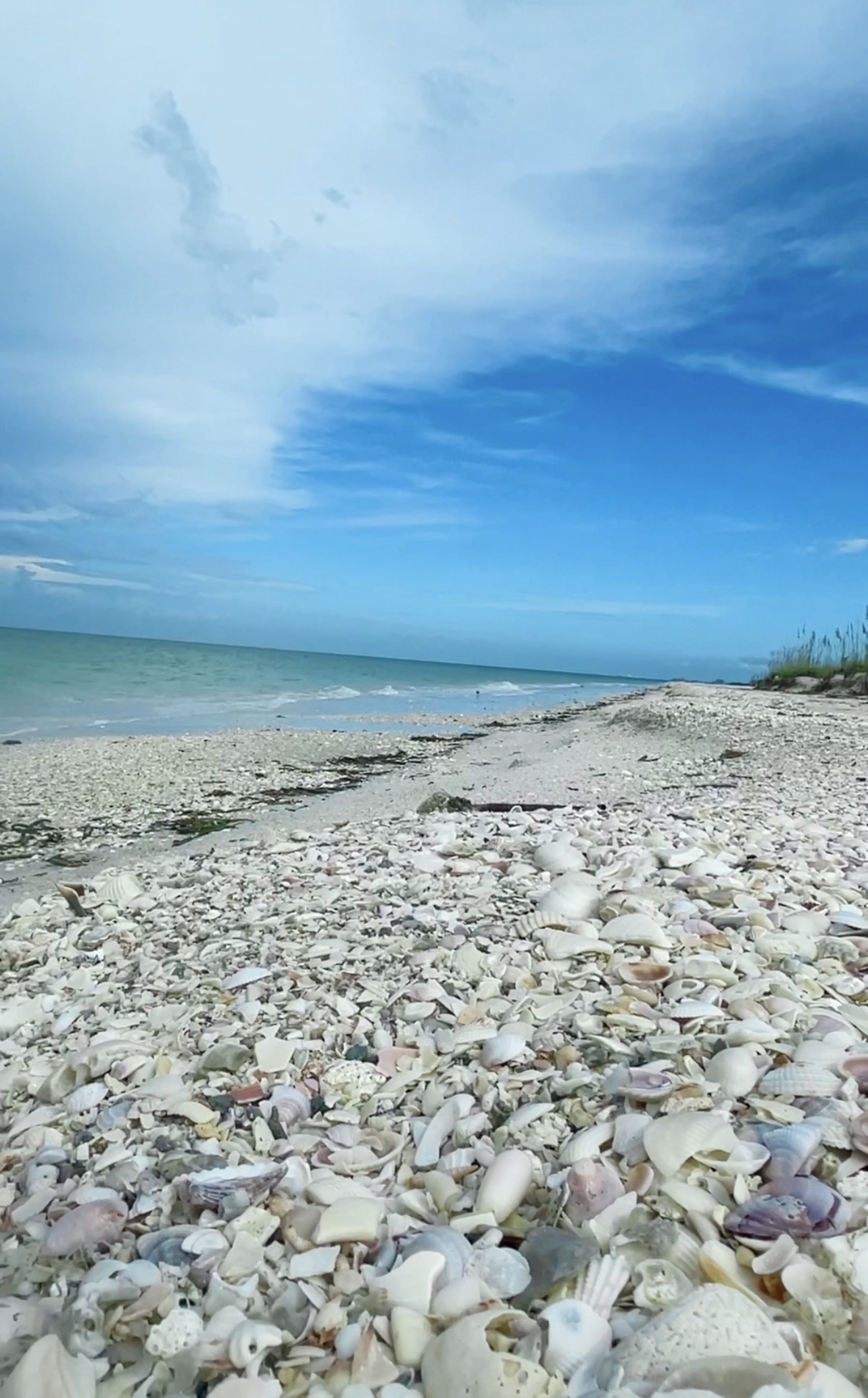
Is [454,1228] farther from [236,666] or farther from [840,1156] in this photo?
[236,666]

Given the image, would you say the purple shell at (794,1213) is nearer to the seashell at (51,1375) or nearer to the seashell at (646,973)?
the seashell at (646,973)

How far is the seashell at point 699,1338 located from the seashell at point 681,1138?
375mm

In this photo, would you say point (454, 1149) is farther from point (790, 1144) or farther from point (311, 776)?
point (311, 776)

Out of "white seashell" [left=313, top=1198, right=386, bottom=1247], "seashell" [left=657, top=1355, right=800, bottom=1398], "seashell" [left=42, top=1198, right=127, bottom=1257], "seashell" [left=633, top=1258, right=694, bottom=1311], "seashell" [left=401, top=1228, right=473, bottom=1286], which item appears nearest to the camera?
"seashell" [left=657, top=1355, right=800, bottom=1398]

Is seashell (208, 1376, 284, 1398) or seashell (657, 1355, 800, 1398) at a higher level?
seashell (657, 1355, 800, 1398)

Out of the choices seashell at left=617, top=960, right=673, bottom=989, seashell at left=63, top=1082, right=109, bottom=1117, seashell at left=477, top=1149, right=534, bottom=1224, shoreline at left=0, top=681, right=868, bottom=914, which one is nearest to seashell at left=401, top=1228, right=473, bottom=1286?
seashell at left=477, top=1149, right=534, bottom=1224

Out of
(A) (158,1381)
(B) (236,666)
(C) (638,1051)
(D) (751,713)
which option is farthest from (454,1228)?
(B) (236,666)

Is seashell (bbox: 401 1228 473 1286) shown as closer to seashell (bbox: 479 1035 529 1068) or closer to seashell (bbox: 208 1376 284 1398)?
seashell (bbox: 208 1376 284 1398)

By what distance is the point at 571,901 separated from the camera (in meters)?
3.66

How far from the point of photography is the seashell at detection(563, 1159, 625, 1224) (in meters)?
1.82

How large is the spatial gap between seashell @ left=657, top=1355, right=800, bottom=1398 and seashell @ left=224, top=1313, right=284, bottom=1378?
2.28 ft

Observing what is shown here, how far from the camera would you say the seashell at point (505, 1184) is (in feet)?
6.15

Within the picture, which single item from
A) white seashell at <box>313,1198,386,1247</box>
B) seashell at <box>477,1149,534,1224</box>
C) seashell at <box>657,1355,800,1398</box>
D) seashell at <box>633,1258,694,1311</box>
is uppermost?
seashell at <box>657,1355,800,1398</box>

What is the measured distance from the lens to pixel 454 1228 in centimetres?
182
